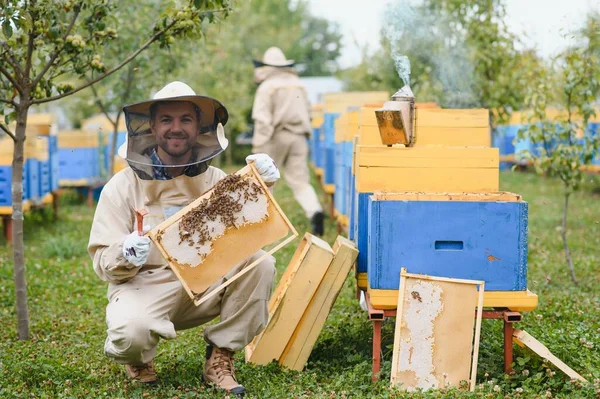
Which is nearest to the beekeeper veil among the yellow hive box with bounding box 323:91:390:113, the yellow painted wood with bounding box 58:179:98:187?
the yellow hive box with bounding box 323:91:390:113

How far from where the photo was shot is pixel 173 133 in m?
3.49

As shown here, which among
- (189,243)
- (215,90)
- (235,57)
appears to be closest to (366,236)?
(189,243)

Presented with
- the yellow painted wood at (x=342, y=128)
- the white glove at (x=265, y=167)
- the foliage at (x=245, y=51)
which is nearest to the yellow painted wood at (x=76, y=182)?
the foliage at (x=245, y=51)

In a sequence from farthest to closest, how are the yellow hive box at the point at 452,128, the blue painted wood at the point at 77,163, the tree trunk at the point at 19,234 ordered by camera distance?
the blue painted wood at the point at 77,163 → the tree trunk at the point at 19,234 → the yellow hive box at the point at 452,128

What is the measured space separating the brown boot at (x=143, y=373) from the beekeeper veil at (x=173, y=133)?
899 mm

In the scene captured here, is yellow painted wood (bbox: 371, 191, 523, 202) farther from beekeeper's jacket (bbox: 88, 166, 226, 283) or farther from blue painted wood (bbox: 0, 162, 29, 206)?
blue painted wood (bbox: 0, 162, 29, 206)

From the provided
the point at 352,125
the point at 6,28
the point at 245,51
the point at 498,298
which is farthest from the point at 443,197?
the point at 245,51

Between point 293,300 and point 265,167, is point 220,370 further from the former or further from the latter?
point 265,167

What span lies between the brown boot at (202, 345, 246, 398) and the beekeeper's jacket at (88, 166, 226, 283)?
466 mm

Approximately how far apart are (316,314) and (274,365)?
32 centimetres

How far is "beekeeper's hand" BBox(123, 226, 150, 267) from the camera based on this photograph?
10.5ft

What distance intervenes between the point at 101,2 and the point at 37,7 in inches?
18.5

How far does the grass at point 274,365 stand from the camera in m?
3.48

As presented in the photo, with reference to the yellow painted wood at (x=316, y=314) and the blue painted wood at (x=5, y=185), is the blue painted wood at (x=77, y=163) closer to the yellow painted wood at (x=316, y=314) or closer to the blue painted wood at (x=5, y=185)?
the blue painted wood at (x=5, y=185)
